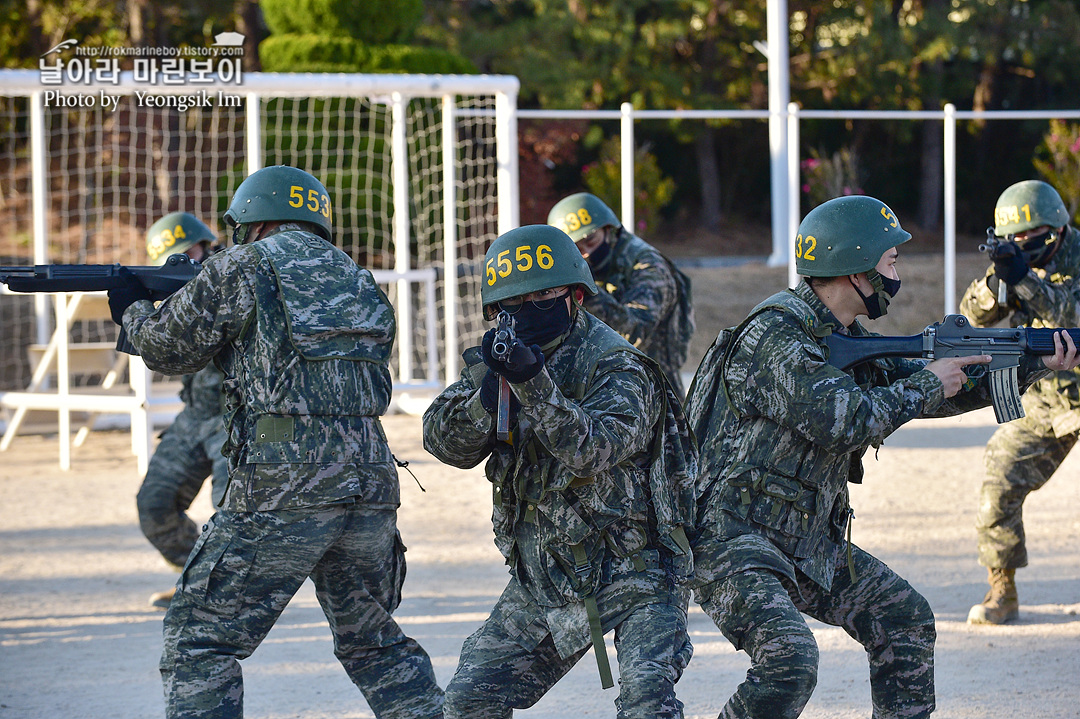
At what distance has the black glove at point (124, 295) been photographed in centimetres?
445

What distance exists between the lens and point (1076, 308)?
229 inches

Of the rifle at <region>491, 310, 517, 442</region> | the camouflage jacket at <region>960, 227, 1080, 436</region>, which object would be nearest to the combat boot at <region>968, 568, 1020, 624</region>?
the camouflage jacket at <region>960, 227, 1080, 436</region>

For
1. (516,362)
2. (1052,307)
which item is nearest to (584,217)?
(1052,307)

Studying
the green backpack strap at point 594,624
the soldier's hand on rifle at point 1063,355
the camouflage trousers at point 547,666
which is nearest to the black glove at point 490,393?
the green backpack strap at point 594,624

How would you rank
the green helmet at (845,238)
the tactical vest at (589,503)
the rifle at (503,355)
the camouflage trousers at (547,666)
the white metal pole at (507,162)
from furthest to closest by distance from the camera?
1. the white metal pole at (507,162)
2. the green helmet at (845,238)
3. the tactical vest at (589,503)
4. the camouflage trousers at (547,666)
5. the rifle at (503,355)

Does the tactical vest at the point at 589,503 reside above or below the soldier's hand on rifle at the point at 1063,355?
below

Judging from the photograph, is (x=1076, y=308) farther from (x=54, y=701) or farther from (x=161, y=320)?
(x=54, y=701)

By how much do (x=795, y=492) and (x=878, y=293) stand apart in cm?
71

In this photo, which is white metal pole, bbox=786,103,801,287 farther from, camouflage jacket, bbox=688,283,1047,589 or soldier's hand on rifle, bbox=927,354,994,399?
camouflage jacket, bbox=688,283,1047,589

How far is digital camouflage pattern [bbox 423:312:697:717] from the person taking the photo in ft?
11.0

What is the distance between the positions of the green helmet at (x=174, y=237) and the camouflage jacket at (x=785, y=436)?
11.9 feet

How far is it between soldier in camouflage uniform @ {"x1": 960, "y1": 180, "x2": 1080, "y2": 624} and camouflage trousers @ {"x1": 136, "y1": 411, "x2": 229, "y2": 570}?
380 cm

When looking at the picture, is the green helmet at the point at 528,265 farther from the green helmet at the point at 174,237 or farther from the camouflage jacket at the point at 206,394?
the green helmet at the point at 174,237

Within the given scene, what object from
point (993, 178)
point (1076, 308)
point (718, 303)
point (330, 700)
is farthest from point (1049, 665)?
point (993, 178)
